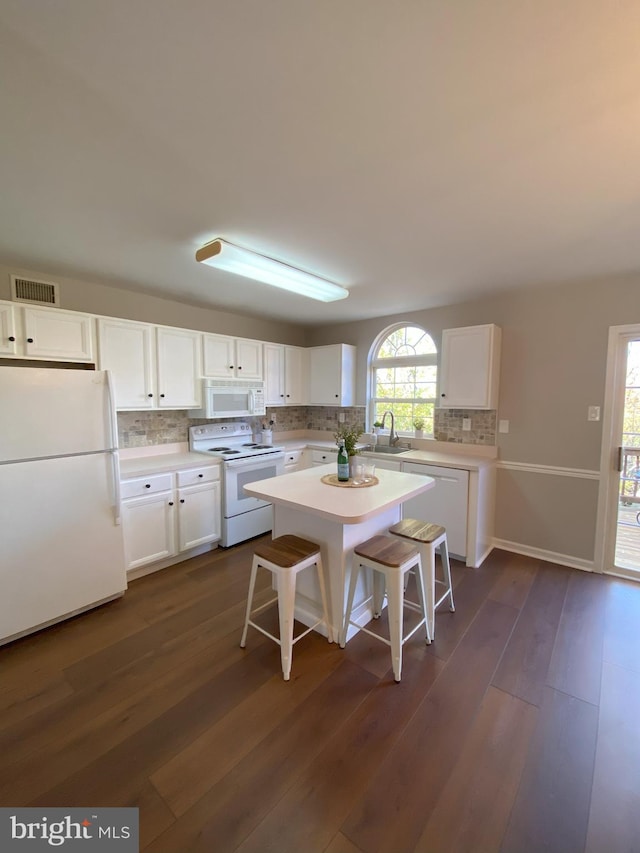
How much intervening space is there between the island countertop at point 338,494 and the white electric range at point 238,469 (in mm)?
928

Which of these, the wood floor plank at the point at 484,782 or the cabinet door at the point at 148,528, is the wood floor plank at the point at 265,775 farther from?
the cabinet door at the point at 148,528

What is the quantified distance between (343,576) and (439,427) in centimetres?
229

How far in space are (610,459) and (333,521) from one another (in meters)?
2.57

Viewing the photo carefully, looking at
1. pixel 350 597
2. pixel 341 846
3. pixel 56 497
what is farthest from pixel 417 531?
pixel 56 497

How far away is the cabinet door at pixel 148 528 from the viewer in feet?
8.91

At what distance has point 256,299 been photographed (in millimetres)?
3424

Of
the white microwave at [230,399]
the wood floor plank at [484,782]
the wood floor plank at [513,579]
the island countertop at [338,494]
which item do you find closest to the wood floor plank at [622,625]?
the wood floor plank at [513,579]

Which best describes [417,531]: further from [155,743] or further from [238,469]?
[238,469]

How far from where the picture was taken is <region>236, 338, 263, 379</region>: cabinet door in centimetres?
378

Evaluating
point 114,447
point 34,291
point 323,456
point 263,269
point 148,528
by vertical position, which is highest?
point 263,269

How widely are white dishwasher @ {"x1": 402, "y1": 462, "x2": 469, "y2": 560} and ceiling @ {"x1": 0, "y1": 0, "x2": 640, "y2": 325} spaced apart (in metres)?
1.79

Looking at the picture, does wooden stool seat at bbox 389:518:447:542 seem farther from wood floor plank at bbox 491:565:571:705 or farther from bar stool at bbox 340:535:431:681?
wood floor plank at bbox 491:565:571:705

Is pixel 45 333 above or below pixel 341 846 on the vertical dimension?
above

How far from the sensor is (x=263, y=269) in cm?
237
